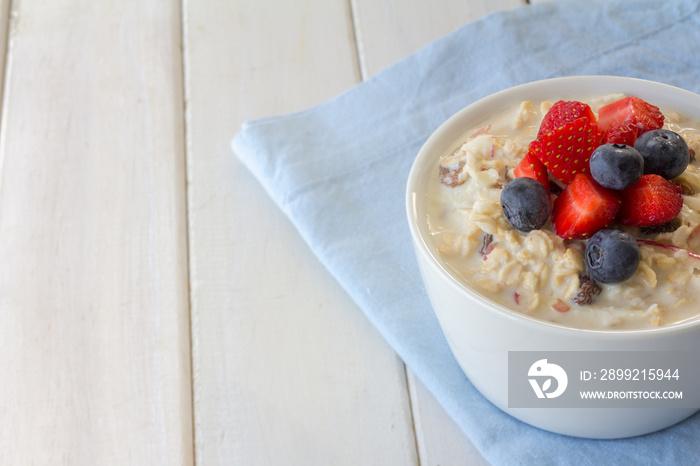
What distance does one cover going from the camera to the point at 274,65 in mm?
2064

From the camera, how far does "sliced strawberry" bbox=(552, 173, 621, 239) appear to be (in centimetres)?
113

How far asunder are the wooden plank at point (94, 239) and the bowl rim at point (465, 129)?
58 centimetres

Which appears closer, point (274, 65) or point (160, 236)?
point (160, 236)

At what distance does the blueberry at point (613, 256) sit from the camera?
1.07 meters

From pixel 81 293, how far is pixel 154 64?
29.7 inches

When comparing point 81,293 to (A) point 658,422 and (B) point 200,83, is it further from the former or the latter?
(A) point 658,422

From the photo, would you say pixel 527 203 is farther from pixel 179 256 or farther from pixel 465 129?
pixel 179 256

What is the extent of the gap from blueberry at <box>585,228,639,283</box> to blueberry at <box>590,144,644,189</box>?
0.07 metres

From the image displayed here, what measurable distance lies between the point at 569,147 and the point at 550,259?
0.61ft

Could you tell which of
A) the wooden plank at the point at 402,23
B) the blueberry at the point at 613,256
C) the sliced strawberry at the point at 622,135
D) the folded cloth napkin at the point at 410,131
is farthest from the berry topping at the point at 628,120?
the wooden plank at the point at 402,23

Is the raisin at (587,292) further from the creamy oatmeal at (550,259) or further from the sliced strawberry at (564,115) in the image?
the sliced strawberry at (564,115)

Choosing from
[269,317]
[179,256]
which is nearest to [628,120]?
[269,317]

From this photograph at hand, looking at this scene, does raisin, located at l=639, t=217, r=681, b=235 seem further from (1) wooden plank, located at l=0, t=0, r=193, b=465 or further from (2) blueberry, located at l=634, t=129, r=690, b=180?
(1) wooden plank, located at l=0, t=0, r=193, b=465

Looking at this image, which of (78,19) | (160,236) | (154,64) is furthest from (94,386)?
(78,19)
